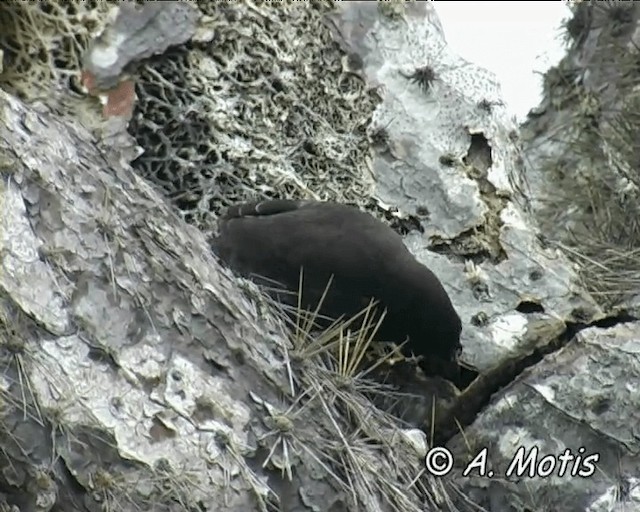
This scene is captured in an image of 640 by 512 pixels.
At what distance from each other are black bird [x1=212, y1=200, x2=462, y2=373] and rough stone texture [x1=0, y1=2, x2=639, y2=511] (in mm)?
145

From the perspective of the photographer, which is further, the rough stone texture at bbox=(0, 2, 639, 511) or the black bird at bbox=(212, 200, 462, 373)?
the black bird at bbox=(212, 200, 462, 373)

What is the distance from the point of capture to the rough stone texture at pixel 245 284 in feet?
9.02

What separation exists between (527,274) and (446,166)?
0.51 meters

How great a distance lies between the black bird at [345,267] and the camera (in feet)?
11.5

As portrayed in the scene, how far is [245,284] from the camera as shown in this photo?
338 centimetres

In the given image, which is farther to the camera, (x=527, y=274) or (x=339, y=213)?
(x=527, y=274)

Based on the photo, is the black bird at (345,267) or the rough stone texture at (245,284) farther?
the black bird at (345,267)

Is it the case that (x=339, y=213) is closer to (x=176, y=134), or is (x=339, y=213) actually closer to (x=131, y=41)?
(x=176, y=134)

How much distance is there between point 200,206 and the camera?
3.80m

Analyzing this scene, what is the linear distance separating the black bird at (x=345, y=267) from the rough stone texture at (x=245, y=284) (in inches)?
5.7

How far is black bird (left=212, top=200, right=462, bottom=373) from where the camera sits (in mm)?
3500

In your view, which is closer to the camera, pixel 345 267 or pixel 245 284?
pixel 245 284

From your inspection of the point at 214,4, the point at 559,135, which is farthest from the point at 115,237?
the point at 559,135

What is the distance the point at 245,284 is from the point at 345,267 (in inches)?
12.4
